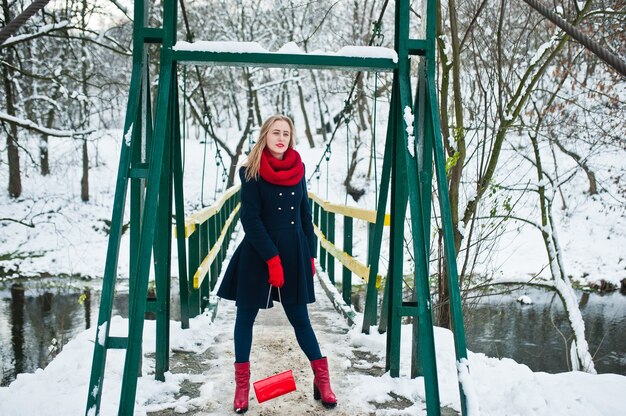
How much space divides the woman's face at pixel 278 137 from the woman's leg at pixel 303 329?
0.73m

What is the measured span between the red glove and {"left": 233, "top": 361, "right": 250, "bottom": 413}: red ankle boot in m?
0.44

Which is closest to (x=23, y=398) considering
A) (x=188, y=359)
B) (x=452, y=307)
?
(x=188, y=359)

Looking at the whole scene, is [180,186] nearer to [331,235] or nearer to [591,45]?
[591,45]

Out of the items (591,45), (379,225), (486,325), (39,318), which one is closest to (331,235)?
(379,225)

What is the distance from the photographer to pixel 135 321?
2242mm

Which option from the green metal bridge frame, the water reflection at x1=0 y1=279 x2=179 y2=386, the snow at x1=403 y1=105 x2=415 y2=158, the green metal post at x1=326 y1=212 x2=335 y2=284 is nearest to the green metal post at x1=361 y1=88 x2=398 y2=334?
the green metal bridge frame

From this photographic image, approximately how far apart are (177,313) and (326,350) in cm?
654

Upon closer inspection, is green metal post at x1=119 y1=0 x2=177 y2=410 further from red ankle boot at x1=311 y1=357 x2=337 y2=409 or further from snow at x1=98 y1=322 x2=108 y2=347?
red ankle boot at x1=311 y1=357 x2=337 y2=409

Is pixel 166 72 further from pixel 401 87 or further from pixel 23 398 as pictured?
pixel 23 398

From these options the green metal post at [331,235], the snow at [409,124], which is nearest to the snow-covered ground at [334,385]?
the snow at [409,124]

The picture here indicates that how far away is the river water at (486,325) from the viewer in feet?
25.5

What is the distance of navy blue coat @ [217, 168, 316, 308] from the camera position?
2609mm

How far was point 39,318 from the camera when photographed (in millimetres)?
9188

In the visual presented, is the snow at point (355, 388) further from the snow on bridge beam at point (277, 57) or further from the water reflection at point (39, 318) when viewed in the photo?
the water reflection at point (39, 318)
